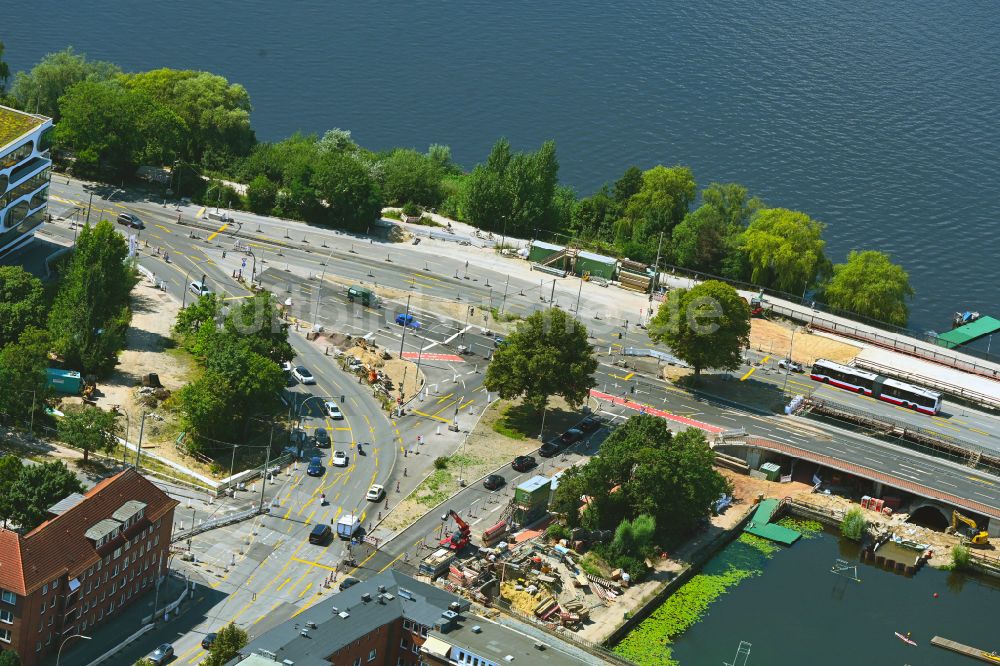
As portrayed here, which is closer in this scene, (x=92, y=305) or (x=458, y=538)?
(x=458, y=538)

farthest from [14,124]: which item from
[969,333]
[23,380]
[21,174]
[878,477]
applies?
[969,333]

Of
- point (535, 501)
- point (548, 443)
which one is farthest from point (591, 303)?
point (535, 501)

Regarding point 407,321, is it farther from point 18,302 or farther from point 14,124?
point 14,124

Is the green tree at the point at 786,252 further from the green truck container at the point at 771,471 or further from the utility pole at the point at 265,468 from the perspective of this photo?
the utility pole at the point at 265,468

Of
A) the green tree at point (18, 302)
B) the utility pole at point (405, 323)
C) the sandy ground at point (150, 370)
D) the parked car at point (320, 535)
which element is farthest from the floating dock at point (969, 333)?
the green tree at point (18, 302)

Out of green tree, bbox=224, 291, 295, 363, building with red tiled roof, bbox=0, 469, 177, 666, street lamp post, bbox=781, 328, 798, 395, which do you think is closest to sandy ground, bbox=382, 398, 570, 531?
green tree, bbox=224, 291, 295, 363

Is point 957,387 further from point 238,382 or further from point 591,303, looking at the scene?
point 238,382
